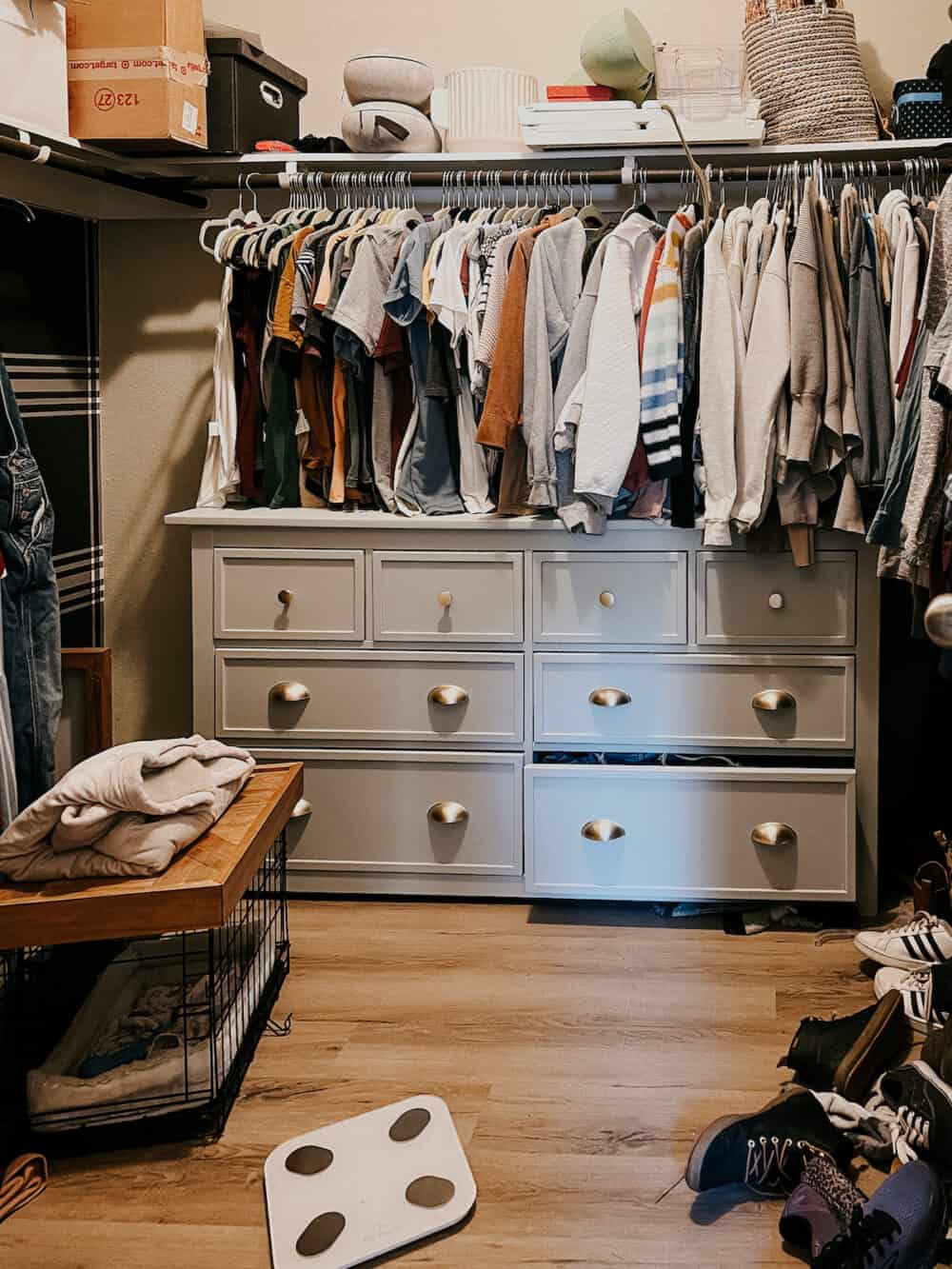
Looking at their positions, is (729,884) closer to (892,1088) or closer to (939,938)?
(939,938)

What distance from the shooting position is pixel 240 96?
3.21 meters

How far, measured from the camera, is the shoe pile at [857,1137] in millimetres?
1729

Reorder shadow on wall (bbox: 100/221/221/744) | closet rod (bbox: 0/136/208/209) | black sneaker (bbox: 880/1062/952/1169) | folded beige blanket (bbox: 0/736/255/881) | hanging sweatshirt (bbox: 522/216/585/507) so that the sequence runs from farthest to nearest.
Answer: shadow on wall (bbox: 100/221/221/744) < hanging sweatshirt (bbox: 522/216/585/507) < closet rod (bbox: 0/136/208/209) < folded beige blanket (bbox: 0/736/255/881) < black sneaker (bbox: 880/1062/952/1169)

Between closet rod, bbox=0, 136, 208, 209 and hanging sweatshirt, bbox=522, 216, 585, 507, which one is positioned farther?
hanging sweatshirt, bbox=522, 216, 585, 507

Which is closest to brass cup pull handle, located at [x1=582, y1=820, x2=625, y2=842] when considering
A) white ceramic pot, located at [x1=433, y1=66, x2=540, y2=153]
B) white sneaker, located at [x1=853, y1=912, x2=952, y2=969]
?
white sneaker, located at [x1=853, y1=912, x2=952, y2=969]

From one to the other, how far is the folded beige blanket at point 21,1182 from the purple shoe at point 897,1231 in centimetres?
110

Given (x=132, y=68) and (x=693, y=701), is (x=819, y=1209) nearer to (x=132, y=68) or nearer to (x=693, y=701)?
(x=693, y=701)

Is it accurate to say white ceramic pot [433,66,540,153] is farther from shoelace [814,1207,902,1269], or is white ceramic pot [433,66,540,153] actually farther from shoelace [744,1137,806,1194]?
shoelace [814,1207,902,1269]

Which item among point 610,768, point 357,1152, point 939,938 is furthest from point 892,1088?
point 610,768

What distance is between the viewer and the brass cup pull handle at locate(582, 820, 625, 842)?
2938 millimetres

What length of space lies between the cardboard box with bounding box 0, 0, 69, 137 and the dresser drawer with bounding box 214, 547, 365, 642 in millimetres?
980

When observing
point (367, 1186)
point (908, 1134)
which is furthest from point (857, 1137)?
point (367, 1186)

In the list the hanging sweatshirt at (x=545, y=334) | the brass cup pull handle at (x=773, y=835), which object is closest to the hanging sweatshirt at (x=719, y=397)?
the hanging sweatshirt at (x=545, y=334)

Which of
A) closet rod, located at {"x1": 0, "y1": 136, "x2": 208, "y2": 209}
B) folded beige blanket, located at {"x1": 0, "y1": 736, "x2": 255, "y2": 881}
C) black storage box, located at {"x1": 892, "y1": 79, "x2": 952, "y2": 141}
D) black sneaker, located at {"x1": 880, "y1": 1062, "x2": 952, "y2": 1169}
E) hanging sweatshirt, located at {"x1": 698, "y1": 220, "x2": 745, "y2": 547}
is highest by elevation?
black storage box, located at {"x1": 892, "y1": 79, "x2": 952, "y2": 141}
